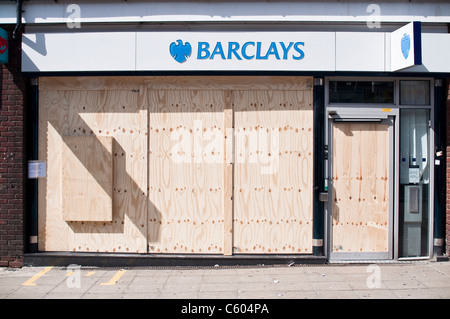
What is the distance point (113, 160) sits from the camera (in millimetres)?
7078

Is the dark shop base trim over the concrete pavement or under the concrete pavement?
over

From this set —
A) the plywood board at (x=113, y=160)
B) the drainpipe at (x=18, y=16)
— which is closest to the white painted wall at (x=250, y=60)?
the plywood board at (x=113, y=160)

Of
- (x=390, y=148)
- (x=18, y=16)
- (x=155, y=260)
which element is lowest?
(x=155, y=260)

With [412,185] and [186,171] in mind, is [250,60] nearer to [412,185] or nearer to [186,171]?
[186,171]

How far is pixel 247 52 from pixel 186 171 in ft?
6.88

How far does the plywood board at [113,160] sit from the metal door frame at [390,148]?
9.64 feet

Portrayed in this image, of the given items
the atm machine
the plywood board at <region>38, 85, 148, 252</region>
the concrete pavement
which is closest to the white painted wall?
the plywood board at <region>38, 85, 148, 252</region>

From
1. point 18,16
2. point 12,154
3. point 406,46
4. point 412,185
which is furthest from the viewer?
point 412,185

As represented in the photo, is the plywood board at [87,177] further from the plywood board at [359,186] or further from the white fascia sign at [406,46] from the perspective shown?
the white fascia sign at [406,46]

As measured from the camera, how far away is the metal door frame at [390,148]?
7.08m

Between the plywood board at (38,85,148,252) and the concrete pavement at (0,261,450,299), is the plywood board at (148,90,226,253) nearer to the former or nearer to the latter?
the plywood board at (38,85,148,252)

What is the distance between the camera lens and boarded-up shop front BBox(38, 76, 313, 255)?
704cm

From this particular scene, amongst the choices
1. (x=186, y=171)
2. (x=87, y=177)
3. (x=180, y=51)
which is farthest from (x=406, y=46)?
(x=87, y=177)

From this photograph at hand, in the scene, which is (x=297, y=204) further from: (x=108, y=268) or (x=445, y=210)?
(x=108, y=268)
